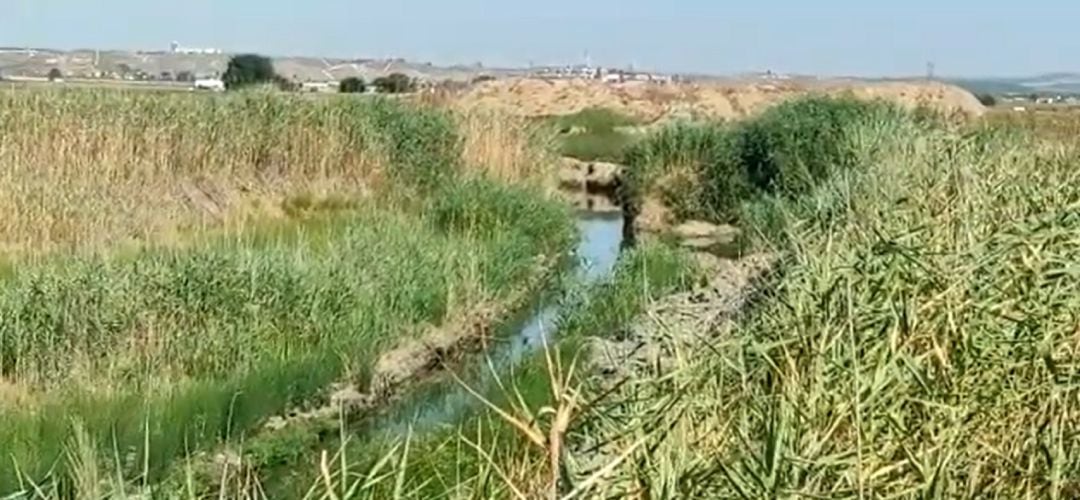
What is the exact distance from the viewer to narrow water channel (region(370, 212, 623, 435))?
A: 10.0 metres

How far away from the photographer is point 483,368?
11703 mm

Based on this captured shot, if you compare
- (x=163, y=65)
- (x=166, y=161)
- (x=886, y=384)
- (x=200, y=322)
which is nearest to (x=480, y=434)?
(x=886, y=384)

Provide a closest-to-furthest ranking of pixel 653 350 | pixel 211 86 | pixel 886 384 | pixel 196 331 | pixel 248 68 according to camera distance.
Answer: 1. pixel 886 384
2. pixel 653 350
3. pixel 196 331
4. pixel 211 86
5. pixel 248 68

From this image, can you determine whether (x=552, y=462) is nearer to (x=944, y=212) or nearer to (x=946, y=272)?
(x=946, y=272)

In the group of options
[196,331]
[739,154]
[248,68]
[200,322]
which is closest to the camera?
[196,331]

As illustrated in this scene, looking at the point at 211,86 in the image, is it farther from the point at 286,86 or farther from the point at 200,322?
the point at 200,322

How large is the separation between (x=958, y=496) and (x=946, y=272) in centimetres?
146

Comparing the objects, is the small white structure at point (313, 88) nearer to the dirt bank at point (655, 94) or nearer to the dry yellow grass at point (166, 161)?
the dry yellow grass at point (166, 161)

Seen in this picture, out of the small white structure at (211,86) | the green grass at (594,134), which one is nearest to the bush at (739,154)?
the green grass at (594,134)

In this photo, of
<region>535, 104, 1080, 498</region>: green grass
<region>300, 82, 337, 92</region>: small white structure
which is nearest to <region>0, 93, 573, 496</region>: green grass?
<region>535, 104, 1080, 498</region>: green grass

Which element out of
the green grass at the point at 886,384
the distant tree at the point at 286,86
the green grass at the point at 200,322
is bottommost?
the green grass at the point at 200,322

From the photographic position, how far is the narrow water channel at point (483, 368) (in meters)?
10.0

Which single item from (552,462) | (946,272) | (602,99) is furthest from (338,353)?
(602,99)

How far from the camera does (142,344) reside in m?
9.67
